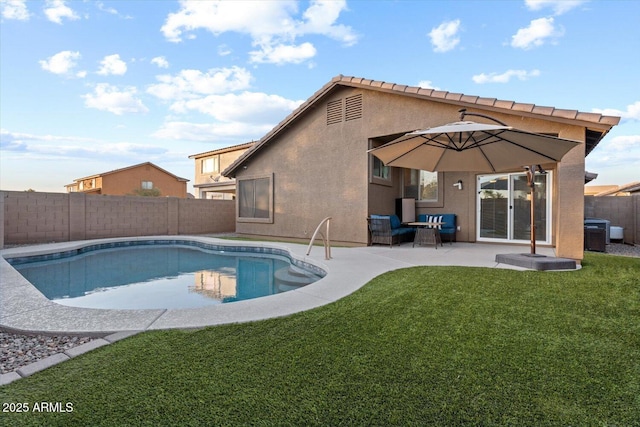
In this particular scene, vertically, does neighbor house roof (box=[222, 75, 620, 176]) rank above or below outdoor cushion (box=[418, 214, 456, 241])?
above

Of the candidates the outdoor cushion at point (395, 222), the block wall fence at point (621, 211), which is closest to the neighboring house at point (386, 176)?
the outdoor cushion at point (395, 222)

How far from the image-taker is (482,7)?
1116 cm

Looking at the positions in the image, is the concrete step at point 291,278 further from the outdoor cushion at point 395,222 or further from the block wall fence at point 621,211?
the block wall fence at point 621,211

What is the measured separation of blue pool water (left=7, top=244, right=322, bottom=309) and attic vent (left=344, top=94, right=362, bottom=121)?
530 cm

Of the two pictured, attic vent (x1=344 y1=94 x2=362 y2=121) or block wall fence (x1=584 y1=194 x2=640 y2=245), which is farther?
block wall fence (x1=584 y1=194 x2=640 y2=245)

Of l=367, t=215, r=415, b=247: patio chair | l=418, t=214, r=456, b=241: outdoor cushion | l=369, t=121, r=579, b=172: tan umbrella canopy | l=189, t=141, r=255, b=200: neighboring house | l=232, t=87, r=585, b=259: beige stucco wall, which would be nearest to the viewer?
l=369, t=121, r=579, b=172: tan umbrella canopy

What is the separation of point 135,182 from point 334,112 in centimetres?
3206

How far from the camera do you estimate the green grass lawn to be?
2.14 metres

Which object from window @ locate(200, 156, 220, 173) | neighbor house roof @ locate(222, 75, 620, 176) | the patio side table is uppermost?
window @ locate(200, 156, 220, 173)

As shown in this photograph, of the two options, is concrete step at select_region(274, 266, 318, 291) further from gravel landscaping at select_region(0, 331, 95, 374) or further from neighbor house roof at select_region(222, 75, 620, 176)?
neighbor house roof at select_region(222, 75, 620, 176)

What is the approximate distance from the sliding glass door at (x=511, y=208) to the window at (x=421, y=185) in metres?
1.51

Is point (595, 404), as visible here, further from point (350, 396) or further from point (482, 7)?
point (482, 7)

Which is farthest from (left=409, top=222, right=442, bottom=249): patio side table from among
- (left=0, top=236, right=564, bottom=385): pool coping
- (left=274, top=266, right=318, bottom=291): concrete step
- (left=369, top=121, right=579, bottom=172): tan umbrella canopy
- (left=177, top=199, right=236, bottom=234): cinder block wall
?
(left=177, top=199, right=236, bottom=234): cinder block wall

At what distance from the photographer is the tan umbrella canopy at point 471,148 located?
613cm
